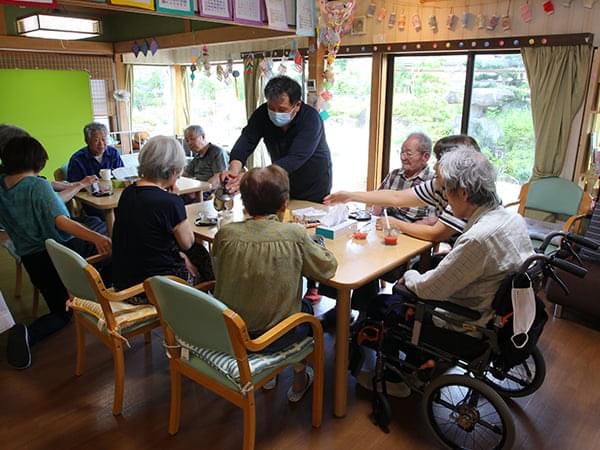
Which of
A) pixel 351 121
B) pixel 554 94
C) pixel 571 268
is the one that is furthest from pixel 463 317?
pixel 351 121

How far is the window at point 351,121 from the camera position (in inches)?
208

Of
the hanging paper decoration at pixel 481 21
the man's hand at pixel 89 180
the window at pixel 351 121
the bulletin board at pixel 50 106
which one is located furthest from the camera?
the bulletin board at pixel 50 106

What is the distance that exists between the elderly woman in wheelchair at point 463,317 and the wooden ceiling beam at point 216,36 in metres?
2.69

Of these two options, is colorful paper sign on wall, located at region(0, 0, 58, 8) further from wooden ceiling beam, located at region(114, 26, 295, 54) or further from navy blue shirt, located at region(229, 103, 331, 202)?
wooden ceiling beam, located at region(114, 26, 295, 54)

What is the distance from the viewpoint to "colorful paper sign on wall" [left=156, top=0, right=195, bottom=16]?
8.94ft

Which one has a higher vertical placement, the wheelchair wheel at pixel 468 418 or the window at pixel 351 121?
the window at pixel 351 121

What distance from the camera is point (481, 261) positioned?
1671 mm

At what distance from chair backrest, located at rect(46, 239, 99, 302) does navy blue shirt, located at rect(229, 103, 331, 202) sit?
1.25 meters

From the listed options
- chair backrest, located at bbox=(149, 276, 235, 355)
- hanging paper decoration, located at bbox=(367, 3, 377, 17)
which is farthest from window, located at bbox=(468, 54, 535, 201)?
A: chair backrest, located at bbox=(149, 276, 235, 355)

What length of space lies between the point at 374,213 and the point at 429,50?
232 centimetres

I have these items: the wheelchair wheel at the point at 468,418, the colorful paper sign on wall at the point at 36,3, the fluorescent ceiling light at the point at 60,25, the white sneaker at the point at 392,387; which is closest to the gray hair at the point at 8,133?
the colorful paper sign on wall at the point at 36,3

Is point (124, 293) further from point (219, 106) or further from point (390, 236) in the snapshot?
point (219, 106)

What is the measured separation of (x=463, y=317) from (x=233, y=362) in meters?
0.85

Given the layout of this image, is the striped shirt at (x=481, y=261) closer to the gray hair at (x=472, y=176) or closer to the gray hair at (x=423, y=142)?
the gray hair at (x=472, y=176)
